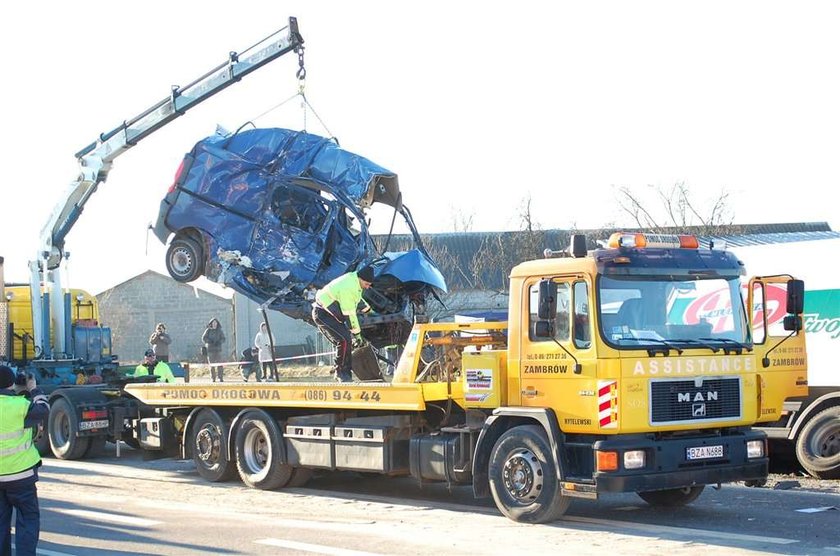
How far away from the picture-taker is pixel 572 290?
32.1 feet

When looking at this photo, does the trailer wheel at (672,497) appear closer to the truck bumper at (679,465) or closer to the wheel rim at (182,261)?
the truck bumper at (679,465)

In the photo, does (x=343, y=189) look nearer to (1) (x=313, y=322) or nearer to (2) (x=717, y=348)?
(1) (x=313, y=322)

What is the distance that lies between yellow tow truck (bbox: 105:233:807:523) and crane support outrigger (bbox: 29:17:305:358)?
6.38 meters

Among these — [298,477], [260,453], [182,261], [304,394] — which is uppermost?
[182,261]

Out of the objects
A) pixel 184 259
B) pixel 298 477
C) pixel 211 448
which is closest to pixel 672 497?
pixel 298 477

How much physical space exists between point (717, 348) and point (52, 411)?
1096cm

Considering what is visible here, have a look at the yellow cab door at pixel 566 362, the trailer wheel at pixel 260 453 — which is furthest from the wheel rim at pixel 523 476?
the trailer wheel at pixel 260 453

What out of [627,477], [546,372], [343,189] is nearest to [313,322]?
[343,189]

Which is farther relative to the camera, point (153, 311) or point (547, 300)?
point (153, 311)

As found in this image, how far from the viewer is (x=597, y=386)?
9539 mm

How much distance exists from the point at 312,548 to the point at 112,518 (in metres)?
2.88

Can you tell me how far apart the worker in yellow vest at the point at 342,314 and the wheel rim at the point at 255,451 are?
1270mm

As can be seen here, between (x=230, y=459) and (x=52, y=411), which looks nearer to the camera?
(x=230, y=459)

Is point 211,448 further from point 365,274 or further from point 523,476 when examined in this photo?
point 523,476
